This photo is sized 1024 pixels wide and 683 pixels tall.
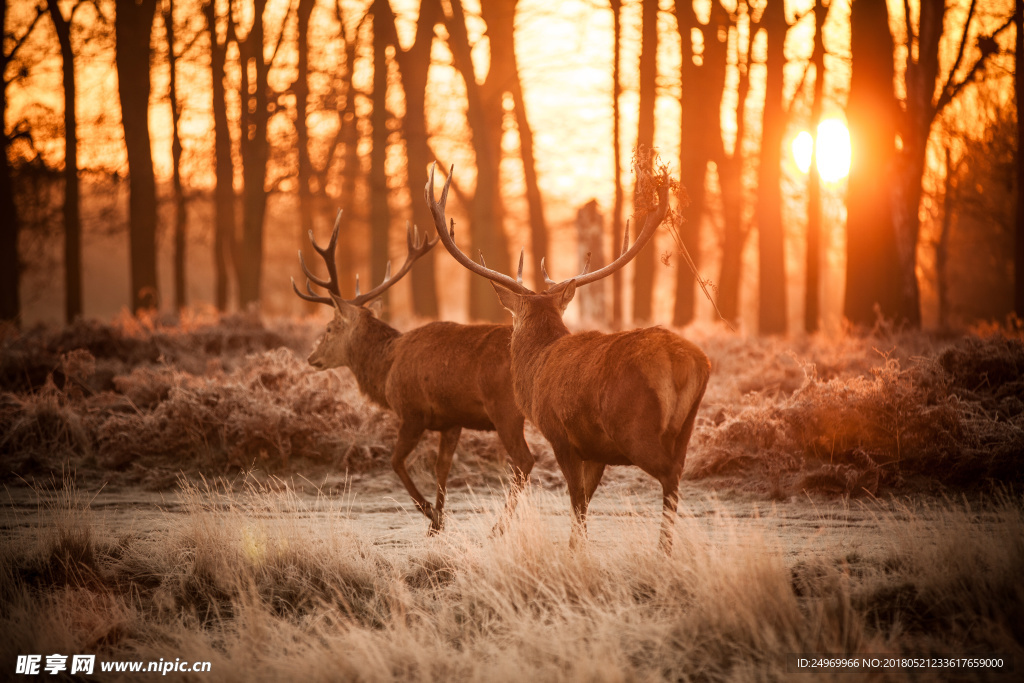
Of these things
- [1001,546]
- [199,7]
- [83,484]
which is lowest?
[83,484]

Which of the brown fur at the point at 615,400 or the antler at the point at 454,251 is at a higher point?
the antler at the point at 454,251

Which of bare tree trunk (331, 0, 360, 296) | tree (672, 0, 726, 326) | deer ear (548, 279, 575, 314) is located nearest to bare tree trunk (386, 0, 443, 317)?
bare tree trunk (331, 0, 360, 296)

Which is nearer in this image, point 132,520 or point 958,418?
point 132,520

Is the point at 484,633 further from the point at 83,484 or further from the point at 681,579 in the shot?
the point at 83,484

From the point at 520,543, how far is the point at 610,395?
1.01 metres

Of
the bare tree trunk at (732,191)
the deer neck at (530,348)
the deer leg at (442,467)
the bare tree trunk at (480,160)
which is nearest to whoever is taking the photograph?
the deer neck at (530,348)

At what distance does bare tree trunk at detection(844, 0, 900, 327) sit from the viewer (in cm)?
1287

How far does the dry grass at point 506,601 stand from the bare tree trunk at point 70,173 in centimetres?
1502

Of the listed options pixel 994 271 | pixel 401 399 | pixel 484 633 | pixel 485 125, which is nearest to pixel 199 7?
pixel 485 125

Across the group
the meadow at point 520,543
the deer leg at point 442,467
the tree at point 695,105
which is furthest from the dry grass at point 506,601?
the tree at point 695,105

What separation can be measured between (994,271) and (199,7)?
1075 inches

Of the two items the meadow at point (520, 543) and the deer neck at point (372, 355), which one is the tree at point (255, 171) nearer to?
the meadow at point (520, 543)

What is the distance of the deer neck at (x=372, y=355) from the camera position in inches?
299

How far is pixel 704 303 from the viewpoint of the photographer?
4169cm
